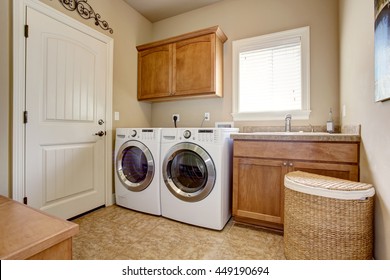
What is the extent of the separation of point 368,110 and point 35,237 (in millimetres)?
1903

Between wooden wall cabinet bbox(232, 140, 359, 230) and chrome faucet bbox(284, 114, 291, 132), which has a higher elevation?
chrome faucet bbox(284, 114, 291, 132)

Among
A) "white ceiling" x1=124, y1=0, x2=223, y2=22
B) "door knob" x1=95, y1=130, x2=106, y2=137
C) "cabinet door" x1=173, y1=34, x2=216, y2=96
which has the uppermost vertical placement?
"white ceiling" x1=124, y1=0, x2=223, y2=22

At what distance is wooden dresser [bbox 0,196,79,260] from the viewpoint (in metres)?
0.76

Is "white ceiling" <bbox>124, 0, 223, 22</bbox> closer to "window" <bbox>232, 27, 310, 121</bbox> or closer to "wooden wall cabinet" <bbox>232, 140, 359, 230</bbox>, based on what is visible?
"window" <bbox>232, 27, 310, 121</bbox>

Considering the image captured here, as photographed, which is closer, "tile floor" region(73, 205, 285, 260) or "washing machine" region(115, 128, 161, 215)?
"tile floor" region(73, 205, 285, 260)

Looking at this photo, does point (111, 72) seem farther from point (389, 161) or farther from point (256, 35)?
point (389, 161)

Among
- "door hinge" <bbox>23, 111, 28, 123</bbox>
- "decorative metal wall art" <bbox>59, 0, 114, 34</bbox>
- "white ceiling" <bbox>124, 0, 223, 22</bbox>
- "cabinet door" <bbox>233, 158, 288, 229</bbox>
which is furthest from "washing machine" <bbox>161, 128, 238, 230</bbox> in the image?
→ "white ceiling" <bbox>124, 0, 223, 22</bbox>

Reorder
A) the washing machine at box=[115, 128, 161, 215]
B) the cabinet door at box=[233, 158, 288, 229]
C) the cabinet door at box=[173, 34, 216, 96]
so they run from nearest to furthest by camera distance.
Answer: the cabinet door at box=[233, 158, 288, 229]
the washing machine at box=[115, 128, 161, 215]
the cabinet door at box=[173, 34, 216, 96]

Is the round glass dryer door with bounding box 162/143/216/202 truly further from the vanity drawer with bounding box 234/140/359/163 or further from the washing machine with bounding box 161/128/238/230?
the vanity drawer with bounding box 234/140/359/163

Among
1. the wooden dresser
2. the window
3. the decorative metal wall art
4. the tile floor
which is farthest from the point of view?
the window

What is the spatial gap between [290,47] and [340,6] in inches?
20.8

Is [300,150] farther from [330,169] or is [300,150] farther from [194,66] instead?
[194,66]

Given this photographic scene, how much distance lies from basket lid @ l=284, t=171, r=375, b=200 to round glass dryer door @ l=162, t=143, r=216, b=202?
26.9 inches

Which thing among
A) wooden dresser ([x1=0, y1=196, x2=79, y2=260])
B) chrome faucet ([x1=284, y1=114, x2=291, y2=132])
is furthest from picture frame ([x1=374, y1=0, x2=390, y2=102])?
wooden dresser ([x1=0, y1=196, x2=79, y2=260])
